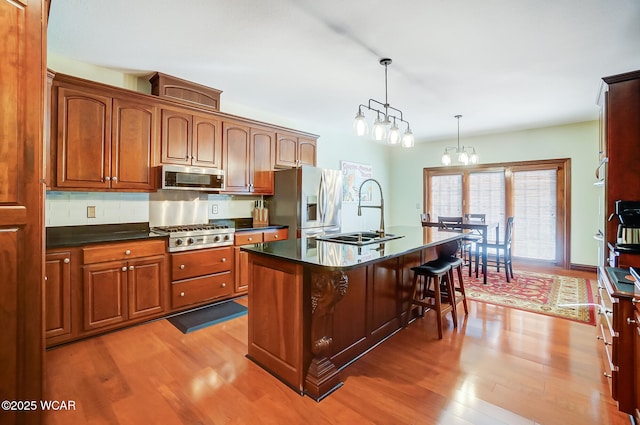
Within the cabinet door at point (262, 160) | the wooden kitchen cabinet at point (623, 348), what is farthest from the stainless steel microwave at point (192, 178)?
the wooden kitchen cabinet at point (623, 348)

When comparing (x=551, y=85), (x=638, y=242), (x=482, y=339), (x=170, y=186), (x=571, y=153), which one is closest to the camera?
(x=638, y=242)

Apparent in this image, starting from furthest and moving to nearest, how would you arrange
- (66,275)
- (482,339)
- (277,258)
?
(482,339) < (66,275) < (277,258)

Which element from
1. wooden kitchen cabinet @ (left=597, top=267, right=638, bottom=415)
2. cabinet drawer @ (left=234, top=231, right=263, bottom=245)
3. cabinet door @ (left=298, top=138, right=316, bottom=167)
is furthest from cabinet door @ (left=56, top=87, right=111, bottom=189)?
wooden kitchen cabinet @ (left=597, top=267, right=638, bottom=415)

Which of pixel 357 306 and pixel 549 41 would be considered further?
pixel 549 41

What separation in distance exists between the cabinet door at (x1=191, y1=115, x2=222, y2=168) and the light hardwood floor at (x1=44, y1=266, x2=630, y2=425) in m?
1.90

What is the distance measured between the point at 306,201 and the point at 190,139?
1613mm

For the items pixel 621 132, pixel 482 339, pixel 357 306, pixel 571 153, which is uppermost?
pixel 571 153

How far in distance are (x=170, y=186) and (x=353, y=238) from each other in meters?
2.00

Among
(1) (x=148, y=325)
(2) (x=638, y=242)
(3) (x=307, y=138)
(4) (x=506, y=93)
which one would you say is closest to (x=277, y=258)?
(1) (x=148, y=325)

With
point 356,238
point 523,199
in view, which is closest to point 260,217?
point 356,238

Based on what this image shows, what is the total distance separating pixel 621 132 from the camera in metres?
2.63

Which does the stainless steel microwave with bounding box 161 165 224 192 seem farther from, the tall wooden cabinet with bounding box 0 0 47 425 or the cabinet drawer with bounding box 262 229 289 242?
the tall wooden cabinet with bounding box 0 0 47 425

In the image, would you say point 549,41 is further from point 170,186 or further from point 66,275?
point 66,275

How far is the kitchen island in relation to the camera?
182 centimetres
